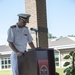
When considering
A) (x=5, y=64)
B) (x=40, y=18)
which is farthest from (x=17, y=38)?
(x=5, y=64)

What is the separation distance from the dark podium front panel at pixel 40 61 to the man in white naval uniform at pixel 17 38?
0.53 ft

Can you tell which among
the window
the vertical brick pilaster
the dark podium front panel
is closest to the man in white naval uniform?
the dark podium front panel

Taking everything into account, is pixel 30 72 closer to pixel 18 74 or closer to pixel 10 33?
pixel 18 74

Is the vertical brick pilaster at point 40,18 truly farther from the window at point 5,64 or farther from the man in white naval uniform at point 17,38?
the window at point 5,64

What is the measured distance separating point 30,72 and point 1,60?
1799 cm

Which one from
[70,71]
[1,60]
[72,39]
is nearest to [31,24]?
[70,71]

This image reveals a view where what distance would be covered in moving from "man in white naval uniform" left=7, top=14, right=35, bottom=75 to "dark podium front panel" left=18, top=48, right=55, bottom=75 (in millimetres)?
162

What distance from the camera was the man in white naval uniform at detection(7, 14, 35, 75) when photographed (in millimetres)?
3303

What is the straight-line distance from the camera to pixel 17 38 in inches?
134

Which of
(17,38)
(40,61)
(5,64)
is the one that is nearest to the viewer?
(40,61)

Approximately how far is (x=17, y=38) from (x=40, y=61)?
460 millimetres

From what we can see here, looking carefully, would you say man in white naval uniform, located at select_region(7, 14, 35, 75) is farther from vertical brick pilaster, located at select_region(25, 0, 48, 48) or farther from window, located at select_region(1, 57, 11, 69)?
window, located at select_region(1, 57, 11, 69)

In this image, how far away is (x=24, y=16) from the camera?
328cm

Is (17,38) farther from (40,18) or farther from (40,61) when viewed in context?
(40,18)
